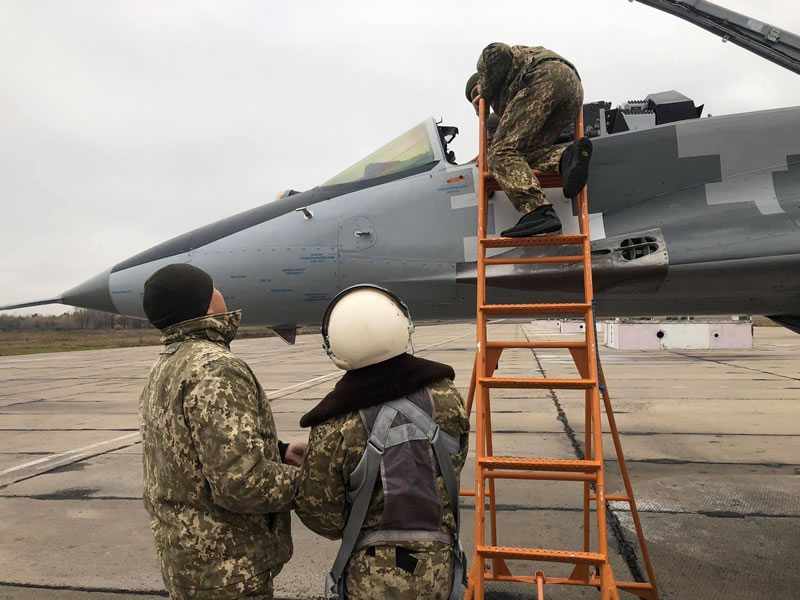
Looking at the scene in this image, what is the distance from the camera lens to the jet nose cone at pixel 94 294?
4.49 meters

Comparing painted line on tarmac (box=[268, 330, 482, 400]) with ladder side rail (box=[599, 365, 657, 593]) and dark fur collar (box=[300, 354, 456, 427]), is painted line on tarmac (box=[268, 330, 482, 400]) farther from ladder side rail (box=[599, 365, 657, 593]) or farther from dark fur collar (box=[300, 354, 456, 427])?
dark fur collar (box=[300, 354, 456, 427])

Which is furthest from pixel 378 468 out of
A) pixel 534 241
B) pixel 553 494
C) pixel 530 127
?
pixel 553 494

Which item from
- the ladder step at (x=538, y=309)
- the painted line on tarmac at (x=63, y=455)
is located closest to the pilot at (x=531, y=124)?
the ladder step at (x=538, y=309)

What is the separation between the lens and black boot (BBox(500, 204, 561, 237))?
3.28 meters

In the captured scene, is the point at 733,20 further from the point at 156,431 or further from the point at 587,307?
the point at 156,431

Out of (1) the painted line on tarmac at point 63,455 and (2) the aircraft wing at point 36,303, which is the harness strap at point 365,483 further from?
(1) the painted line on tarmac at point 63,455

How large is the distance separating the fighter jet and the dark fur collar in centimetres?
197

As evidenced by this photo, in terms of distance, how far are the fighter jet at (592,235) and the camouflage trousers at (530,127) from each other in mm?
407

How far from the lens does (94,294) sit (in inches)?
178

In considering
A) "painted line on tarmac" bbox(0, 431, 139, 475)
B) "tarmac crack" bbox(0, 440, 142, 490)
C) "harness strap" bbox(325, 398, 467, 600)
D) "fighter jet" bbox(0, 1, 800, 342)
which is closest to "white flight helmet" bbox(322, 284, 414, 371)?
"harness strap" bbox(325, 398, 467, 600)

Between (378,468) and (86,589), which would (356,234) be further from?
(86,589)

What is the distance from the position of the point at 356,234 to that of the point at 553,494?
9.98ft

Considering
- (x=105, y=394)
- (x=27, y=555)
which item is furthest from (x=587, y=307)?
(x=105, y=394)

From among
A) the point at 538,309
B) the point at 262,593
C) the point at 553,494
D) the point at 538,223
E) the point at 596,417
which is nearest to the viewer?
the point at 262,593
